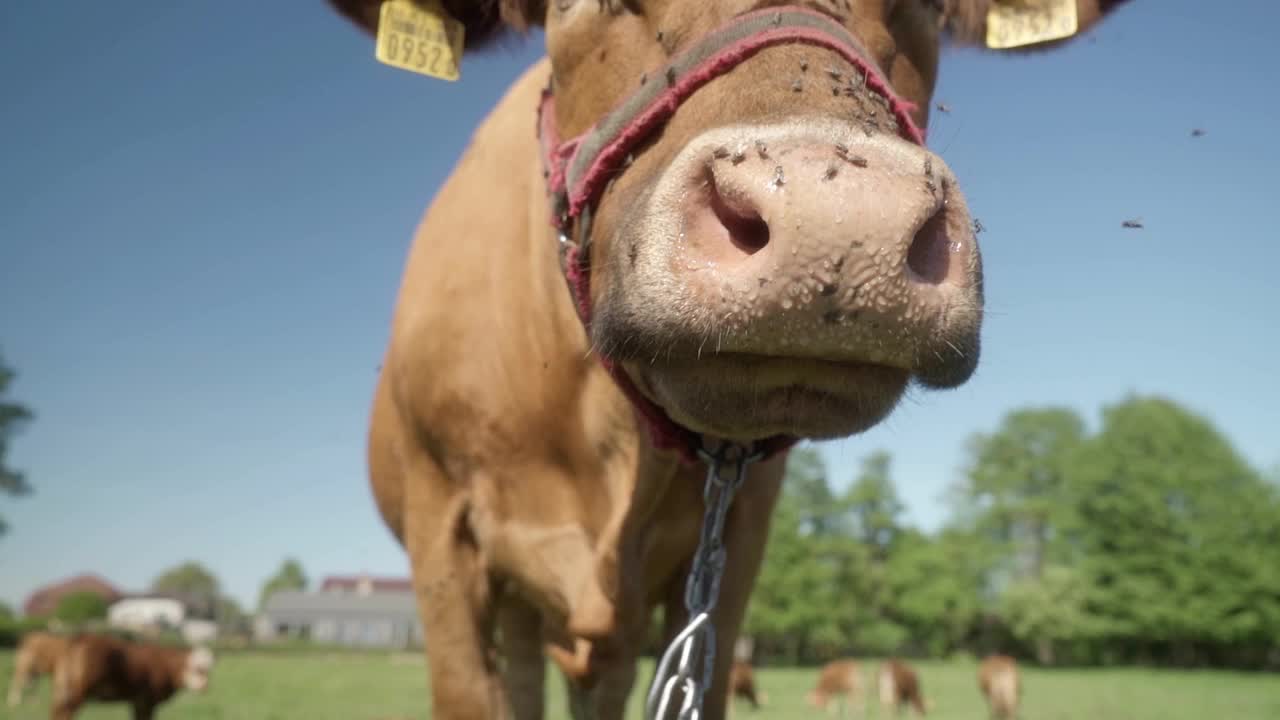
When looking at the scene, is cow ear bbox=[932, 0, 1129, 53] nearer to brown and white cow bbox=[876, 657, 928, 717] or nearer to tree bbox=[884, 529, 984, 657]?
brown and white cow bbox=[876, 657, 928, 717]

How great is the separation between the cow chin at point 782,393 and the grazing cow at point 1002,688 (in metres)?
20.0

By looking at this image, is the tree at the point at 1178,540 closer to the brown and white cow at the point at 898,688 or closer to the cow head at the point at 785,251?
the brown and white cow at the point at 898,688

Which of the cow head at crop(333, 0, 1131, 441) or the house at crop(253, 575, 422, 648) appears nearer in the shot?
the cow head at crop(333, 0, 1131, 441)

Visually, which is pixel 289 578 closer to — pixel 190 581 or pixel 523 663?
pixel 190 581

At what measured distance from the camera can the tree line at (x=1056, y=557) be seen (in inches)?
1909

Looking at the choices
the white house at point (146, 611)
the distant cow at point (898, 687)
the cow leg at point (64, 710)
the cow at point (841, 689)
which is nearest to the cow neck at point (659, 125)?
the cow leg at point (64, 710)

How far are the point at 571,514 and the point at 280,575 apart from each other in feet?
436

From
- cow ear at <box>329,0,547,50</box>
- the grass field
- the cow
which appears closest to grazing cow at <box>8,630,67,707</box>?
the grass field

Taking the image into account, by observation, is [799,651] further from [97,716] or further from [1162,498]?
[97,716]

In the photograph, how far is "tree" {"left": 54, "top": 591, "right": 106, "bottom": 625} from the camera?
242 ft

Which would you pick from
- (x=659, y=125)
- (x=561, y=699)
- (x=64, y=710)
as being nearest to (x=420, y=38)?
(x=659, y=125)

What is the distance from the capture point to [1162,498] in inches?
1955

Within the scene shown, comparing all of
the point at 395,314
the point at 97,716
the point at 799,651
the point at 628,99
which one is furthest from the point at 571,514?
the point at 799,651

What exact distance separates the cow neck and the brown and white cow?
72.2 feet
